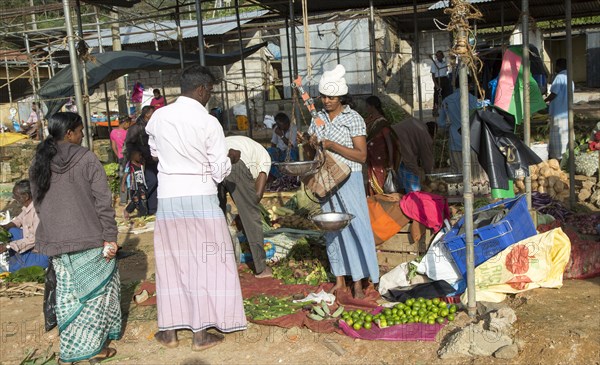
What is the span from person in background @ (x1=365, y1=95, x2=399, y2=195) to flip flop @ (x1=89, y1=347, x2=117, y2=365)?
326cm

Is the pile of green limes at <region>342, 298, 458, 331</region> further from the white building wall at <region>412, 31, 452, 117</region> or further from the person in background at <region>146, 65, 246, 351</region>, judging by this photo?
the white building wall at <region>412, 31, 452, 117</region>

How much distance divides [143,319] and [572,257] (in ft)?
11.7

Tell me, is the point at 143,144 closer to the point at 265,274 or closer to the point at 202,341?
the point at 265,274

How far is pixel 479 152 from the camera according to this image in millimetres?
5805

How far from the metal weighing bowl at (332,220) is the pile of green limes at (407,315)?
2.14 ft

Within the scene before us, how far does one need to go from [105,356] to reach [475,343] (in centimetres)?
246

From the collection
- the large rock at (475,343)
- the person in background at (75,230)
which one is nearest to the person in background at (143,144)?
the person in background at (75,230)

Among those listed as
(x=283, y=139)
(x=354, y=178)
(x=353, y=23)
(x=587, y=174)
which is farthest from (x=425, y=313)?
(x=353, y=23)

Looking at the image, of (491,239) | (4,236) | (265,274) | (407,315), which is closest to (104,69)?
(4,236)

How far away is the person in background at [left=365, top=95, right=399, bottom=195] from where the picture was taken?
652cm

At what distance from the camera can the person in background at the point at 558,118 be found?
955 cm

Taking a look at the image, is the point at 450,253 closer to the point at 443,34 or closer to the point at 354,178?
the point at 354,178

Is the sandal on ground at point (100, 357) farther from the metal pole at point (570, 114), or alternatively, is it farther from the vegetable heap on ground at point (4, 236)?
the metal pole at point (570, 114)

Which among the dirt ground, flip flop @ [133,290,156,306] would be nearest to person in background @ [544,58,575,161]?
the dirt ground
